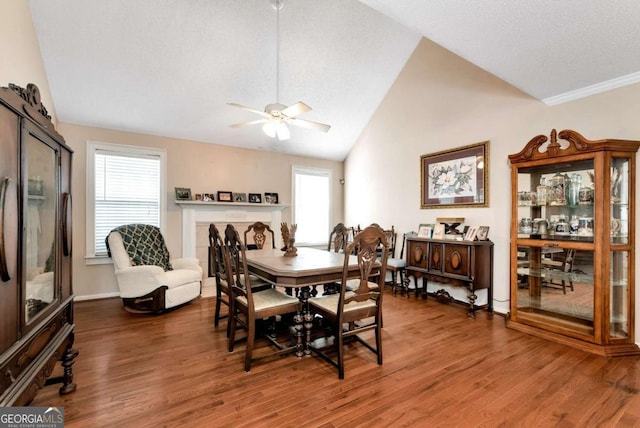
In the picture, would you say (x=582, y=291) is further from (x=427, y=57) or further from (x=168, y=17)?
(x=168, y=17)

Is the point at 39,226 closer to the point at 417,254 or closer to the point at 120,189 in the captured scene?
the point at 120,189

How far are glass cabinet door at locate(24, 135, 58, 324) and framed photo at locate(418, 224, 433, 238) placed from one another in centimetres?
401

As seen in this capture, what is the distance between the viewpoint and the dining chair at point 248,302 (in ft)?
7.70

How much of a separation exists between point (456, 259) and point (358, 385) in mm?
2290

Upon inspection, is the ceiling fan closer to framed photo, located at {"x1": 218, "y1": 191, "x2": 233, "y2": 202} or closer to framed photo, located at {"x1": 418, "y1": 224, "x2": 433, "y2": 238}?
framed photo, located at {"x1": 418, "y1": 224, "x2": 433, "y2": 238}

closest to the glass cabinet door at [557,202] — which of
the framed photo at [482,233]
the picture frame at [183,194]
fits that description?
the framed photo at [482,233]

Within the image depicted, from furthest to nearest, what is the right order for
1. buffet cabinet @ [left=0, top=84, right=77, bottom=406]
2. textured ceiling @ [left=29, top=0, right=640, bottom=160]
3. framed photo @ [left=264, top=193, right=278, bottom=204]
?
1. framed photo @ [left=264, top=193, right=278, bottom=204]
2. textured ceiling @ [left=29, top=0, right=640, bottom=160]
3. buffet cabinet @ [left=0, top=84, right=77, bottom=406]

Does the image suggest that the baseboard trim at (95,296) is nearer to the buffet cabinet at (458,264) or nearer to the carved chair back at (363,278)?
the carved chair back at (363,278)

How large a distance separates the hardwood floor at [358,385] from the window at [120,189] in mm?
1784

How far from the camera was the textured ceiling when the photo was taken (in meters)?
2.16

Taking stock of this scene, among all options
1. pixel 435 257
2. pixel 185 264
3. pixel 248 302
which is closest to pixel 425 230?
pixel 435 257

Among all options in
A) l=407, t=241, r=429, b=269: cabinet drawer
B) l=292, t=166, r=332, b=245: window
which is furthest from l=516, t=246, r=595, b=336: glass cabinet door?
l=292, t=166, r=332, b=245: window

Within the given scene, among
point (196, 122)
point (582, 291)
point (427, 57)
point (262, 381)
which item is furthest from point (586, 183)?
point (196, 122)

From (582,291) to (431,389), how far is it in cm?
198
